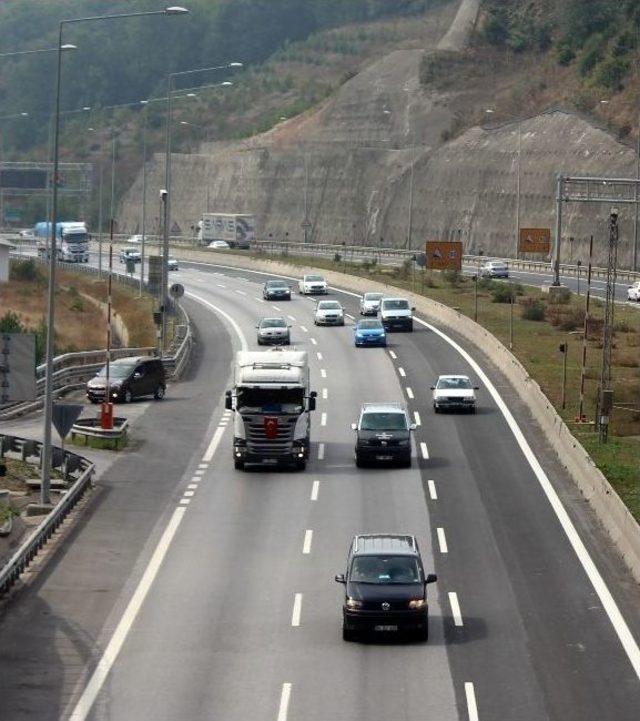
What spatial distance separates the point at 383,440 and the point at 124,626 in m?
18.5

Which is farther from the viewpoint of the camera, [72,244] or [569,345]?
[72,244]

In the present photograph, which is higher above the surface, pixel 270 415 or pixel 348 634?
pixel 270 415

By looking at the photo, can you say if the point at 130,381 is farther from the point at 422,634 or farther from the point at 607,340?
the point at 422,634

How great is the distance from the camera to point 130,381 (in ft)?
209

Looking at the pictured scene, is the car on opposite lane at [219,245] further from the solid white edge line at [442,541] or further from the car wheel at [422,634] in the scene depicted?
the car wheel at [422,634]

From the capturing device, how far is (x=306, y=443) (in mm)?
49562

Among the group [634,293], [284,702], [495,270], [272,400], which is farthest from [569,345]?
[284,702]

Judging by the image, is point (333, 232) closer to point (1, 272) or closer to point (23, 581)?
point (1, 272)

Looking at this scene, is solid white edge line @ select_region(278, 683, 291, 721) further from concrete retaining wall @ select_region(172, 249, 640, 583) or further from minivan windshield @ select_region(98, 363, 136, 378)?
minivan windshield @ select_region(98, 363, 136, 378)

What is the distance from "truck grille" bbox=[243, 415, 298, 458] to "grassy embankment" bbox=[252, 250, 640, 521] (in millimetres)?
8510

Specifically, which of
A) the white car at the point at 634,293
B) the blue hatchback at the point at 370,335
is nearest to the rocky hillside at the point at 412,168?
the white car at the point at 634,293

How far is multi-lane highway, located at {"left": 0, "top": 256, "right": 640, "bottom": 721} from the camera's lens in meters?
27.5

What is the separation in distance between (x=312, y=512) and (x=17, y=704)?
1738 centimetres

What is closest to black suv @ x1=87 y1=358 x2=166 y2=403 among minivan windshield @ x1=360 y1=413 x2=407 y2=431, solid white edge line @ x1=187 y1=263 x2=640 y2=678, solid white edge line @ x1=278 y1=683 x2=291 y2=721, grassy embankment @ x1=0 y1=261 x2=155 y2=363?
grassy embankment @ x1=0 y1=261 x2=155 y2=363
